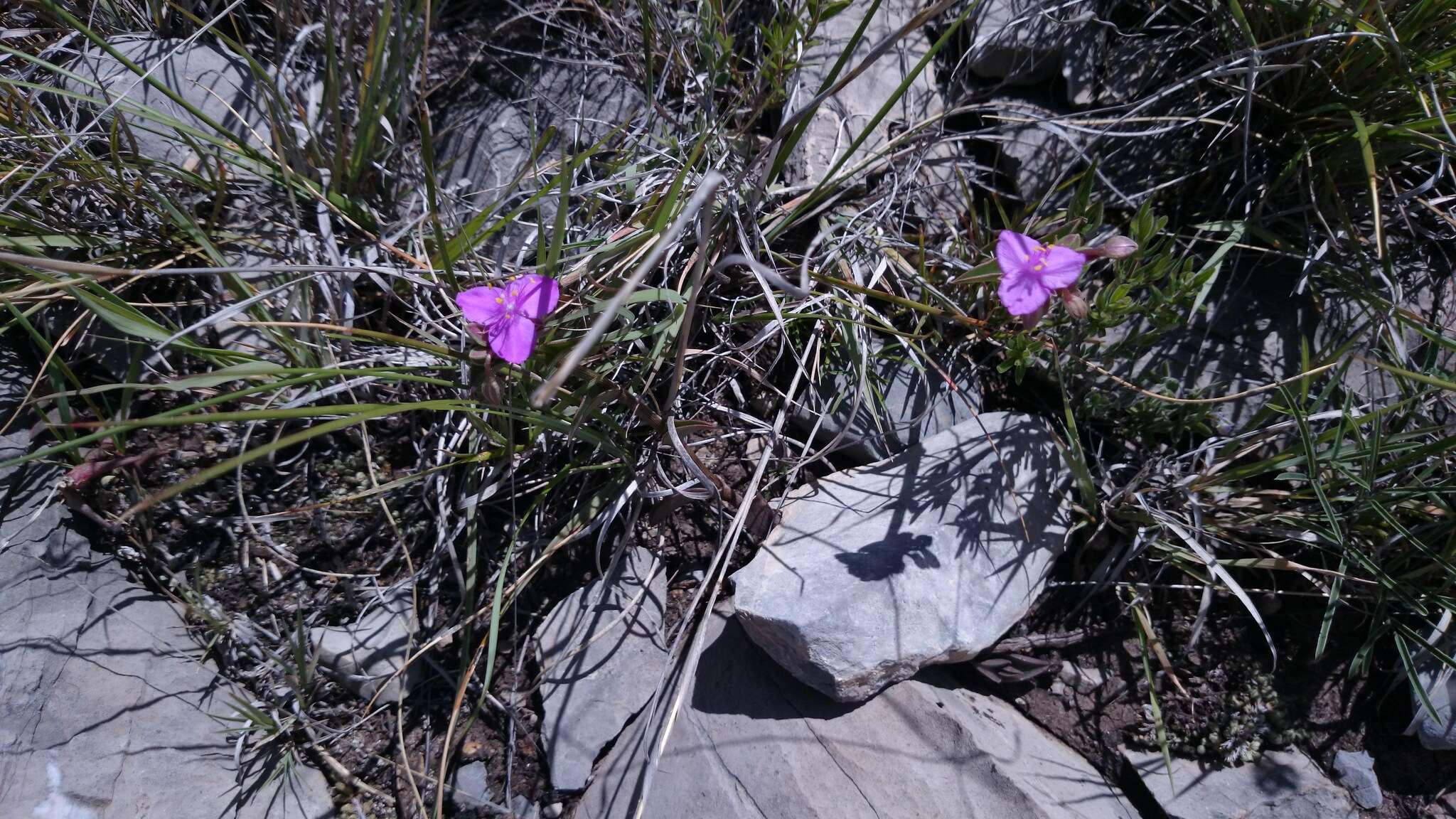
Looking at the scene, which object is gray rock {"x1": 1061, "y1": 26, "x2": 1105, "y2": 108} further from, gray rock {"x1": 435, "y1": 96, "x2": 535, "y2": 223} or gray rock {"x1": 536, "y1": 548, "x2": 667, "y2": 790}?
gray rock {"x1": 536, "y1": 548, "x2": 667, "y2": 790}

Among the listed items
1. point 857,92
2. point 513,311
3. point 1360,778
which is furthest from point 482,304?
point 1360,778

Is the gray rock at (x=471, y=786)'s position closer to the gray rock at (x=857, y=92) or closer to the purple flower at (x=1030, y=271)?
the purple flower at (x=1030, y=271)

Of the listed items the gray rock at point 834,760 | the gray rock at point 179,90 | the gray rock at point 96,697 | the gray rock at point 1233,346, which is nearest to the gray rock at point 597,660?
the gray rock at point 834,760

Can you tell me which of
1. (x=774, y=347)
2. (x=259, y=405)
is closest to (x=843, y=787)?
(x=774, y=347)

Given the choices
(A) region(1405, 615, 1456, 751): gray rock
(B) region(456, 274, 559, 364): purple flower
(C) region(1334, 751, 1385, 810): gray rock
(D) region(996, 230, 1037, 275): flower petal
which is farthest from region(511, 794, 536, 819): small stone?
(A) region(1405, 615, 1456, 751): gray rock

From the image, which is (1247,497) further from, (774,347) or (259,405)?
(259,405)
